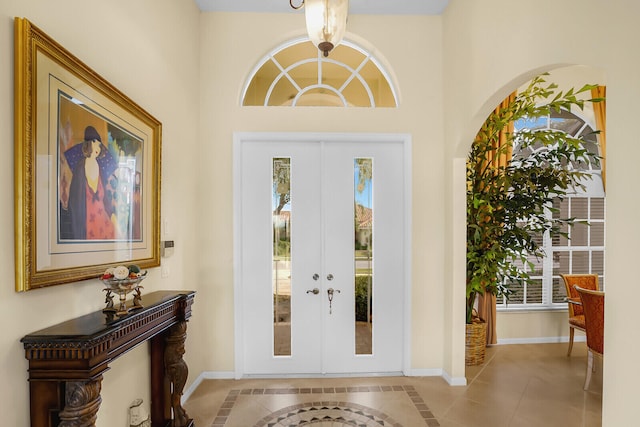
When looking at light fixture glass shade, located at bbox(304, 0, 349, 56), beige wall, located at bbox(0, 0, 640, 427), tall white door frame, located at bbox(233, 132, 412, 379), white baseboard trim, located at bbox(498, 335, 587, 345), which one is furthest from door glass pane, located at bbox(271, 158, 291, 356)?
white baseboard trim, located at bbox(498, 335, 587, 345)

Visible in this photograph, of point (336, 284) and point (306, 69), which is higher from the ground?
point (306, 69)

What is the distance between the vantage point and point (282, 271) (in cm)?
386

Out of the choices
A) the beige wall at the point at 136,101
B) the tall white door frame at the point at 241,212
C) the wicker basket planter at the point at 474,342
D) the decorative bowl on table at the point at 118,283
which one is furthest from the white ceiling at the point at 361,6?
the wicker basket planter at the point at 474,342

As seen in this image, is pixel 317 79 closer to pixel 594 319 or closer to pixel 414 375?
pixel 414 375

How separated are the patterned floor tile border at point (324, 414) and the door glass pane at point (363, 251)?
1.91 ft

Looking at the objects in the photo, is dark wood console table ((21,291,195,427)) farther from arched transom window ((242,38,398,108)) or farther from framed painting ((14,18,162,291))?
arched transom window ((242,38,398,108))

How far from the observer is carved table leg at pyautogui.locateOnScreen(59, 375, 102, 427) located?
1508 mm

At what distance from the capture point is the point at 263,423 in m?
2.94

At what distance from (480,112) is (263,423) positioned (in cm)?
297

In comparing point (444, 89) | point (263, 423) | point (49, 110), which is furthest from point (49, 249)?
point (444, 89)

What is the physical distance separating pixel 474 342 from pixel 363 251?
60.5 inches

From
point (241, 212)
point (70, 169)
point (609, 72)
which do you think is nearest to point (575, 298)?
point (609, 72)

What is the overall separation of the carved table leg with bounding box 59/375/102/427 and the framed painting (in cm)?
44

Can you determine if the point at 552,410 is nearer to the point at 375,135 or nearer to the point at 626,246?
A: the point at 626,246
